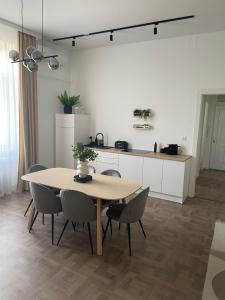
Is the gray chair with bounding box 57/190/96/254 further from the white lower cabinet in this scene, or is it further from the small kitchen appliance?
the small kitchen appliance

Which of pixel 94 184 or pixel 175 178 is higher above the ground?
pixel 94 184

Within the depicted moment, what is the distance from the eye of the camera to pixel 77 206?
2.60m

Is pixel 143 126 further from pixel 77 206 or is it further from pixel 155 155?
pixel 77 206

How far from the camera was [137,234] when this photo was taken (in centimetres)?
315

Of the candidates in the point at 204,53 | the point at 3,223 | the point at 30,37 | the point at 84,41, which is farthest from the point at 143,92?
the point at 3,223

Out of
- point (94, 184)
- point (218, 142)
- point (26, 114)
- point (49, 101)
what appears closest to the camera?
point (94, 184)

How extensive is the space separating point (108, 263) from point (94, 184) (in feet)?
3.04

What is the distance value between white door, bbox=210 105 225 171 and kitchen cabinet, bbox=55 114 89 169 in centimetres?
411

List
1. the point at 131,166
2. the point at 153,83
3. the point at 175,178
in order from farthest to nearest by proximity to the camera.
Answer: the point at 153,83
the point at 131,166
the point at 175,178

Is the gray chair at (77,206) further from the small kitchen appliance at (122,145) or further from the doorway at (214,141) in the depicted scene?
the doorway at (214,141)

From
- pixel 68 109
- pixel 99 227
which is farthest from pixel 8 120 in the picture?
pixel 99 227

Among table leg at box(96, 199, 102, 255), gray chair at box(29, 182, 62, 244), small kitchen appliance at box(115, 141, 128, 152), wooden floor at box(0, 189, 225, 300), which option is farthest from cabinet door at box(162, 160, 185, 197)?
gray chair at box(29, 182, 62, 244)

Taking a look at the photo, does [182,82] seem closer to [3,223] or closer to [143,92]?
A: [143,92]

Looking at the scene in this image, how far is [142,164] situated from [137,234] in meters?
1.67
